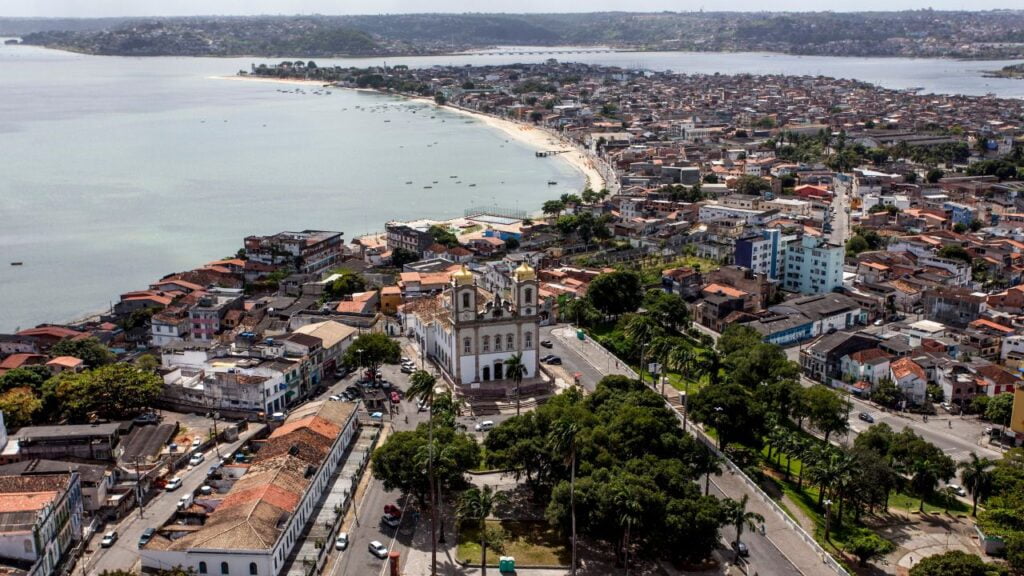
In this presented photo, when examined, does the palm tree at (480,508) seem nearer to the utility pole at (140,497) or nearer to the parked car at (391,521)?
the parked car at (391,521)

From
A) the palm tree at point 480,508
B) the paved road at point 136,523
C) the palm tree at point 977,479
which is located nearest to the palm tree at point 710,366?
the palm tree at point 977,479

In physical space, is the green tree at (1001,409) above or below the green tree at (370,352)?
below

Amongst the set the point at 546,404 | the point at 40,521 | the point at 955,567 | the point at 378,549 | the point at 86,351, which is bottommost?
the point at 378,549

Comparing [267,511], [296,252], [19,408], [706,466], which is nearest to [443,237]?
[296,252]

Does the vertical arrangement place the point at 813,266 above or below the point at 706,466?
above

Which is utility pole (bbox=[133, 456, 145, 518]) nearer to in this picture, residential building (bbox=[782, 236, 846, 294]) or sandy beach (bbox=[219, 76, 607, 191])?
residential building (bbox=[782, 236, 846, 294])

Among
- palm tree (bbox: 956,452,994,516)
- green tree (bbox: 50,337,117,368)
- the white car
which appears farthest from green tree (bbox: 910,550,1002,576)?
green tree (bbox: 50,337,117,368)

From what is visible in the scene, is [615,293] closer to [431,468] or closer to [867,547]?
[867,547]
